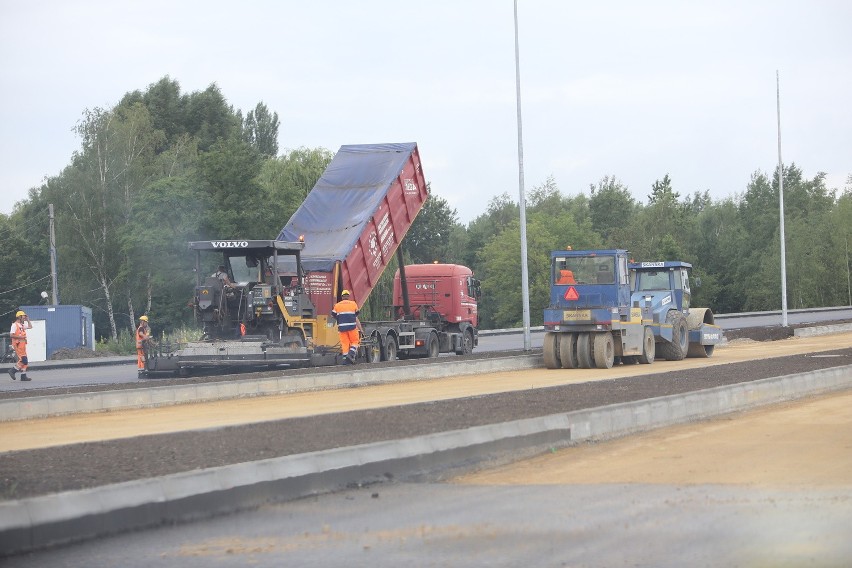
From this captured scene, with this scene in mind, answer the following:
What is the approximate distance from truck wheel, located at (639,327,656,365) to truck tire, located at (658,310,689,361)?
1.03 meters

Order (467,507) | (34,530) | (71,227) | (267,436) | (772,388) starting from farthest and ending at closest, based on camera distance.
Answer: (71,227), (772,388), (267,436), (467,507), (34,530)

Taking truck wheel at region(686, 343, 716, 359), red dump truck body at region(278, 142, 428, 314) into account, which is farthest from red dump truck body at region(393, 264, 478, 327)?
truck wheel at region(686, 343, 716, 359)

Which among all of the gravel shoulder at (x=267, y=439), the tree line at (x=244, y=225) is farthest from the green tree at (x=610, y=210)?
the gravel shoulder at (x=267, y=439)

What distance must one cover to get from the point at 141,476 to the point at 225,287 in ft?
59.4

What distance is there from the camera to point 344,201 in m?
→ 30.7

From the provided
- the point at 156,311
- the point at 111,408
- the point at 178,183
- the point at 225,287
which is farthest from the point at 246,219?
the point at 111,408

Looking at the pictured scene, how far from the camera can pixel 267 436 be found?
13.0m

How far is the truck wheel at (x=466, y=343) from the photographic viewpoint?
35875 millimetres

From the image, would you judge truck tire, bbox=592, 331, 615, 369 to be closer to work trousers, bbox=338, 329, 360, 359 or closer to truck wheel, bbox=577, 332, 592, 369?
truck wheel, bbox=577, 332, 592, 369

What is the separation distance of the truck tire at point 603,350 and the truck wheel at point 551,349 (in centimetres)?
92

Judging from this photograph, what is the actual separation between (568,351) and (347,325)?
5.84 meters

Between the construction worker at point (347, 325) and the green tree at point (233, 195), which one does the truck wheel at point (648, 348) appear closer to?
the construction worker at point (347, 325)

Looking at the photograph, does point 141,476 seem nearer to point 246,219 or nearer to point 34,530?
point 34,530

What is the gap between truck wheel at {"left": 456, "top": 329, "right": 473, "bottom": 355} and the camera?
3588 centimetres
